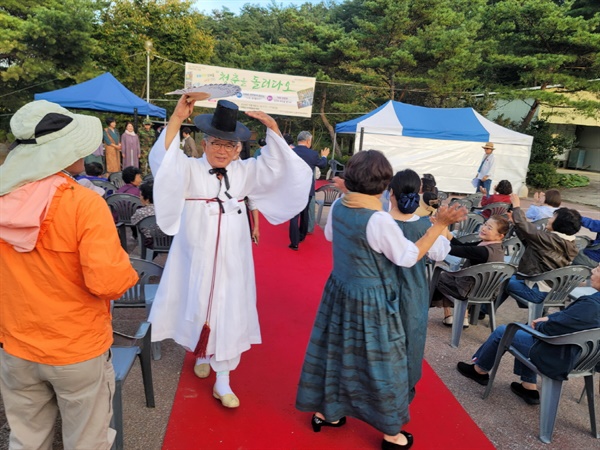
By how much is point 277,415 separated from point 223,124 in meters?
1.81

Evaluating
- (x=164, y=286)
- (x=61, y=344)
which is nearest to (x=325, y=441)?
(x=164, y=286)

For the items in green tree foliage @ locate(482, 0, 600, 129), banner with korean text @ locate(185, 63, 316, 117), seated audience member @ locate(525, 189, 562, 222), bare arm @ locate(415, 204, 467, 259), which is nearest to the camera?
bare arm @ locate(415, 204, 467, 259)

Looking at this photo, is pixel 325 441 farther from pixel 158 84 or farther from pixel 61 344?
pixel 158 84

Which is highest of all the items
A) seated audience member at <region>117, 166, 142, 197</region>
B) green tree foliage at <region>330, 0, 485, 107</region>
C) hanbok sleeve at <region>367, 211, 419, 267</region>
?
green tree foliage at <region>330, 0, 485, 107</region>

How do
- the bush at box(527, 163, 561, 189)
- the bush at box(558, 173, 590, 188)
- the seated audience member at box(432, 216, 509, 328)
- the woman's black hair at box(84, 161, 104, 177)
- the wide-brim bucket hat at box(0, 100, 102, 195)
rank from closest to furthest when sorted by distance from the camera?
the wide-brim bucket hat at box(0, 100, 102, 195) < the seated audience member at box(432, 216, 509, 328) < the woman's black hair at box(84, 161, 104, 177) < the bush at box(527, 163, 561, 189) < the bush at box(558, 173, 590, 188)

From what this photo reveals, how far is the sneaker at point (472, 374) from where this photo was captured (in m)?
3.15

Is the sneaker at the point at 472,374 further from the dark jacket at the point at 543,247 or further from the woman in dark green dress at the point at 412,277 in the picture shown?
the dark jacket at the point at 543,247

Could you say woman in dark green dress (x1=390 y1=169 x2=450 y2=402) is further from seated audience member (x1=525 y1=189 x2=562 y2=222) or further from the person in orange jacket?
seated audience member (x1=525 y1=189 x2=562 y2=222)

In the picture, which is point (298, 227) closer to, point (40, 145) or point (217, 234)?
point (217, 234)

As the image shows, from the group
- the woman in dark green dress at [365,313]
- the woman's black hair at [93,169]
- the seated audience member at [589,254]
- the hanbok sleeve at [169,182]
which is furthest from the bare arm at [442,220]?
the woman's black hair at [93,169]

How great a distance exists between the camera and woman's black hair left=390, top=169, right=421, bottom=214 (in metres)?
2.44

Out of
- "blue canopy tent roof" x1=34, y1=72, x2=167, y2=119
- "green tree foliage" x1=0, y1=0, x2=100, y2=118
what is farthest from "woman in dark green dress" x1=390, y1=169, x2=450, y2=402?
"green tree foliage" x1=0, y1=0, x2=100, y2=118

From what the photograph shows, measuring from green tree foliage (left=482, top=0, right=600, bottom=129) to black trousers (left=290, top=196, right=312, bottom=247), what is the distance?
441 inches

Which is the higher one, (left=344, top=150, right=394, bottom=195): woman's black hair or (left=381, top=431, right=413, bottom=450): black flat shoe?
(left=344, top=150, right=394, bottom=195): woman's black hair
